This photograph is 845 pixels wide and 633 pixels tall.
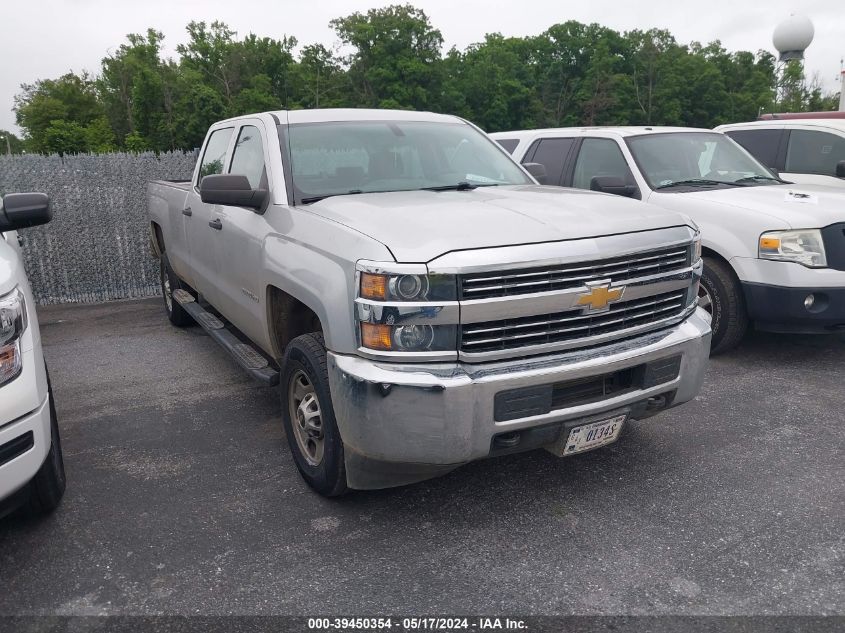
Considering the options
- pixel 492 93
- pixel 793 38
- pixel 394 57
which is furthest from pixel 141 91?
pixel 793 38

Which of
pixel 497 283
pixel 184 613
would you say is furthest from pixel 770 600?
pixel 184 613

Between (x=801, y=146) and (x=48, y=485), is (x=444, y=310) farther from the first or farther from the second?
(x=801, y=146)

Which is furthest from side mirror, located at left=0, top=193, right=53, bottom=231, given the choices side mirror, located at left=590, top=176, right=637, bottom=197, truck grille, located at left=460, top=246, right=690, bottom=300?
side mirror, located at left=590, top=176, right=637, bottom=197

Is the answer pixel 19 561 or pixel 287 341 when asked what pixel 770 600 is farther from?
pixel 19 561

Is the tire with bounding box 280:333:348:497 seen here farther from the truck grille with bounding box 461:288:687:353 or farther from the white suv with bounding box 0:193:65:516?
the white suv with bounding box 0:193:65:516

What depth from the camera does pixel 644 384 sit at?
10.8 ft

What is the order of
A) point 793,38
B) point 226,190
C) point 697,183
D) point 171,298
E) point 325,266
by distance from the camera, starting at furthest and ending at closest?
1. point 793,38
2. point 171,298
3. point 697,183
4. point 226,190
5. point 325,266

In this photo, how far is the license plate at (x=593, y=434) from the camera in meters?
3.15

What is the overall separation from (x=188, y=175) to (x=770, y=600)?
889 centimetres

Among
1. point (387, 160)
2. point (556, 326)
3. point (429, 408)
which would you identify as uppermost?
point (387, 160)

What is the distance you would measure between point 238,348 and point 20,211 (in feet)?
4.93

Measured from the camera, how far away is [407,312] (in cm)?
283

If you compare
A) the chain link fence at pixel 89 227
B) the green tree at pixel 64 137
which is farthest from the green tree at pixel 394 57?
the chain link fence at pixel 89 227

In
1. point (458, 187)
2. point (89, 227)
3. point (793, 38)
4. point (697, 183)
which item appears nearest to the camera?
point (458, 187)
